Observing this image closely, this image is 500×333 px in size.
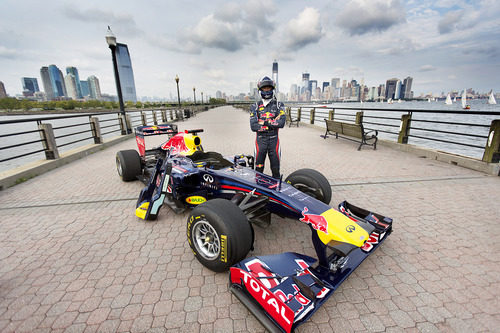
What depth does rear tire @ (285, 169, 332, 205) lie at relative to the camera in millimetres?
3143

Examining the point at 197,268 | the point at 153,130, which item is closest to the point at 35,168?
the point at 153,130

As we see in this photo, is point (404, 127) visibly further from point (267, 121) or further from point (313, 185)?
point (313, 185)

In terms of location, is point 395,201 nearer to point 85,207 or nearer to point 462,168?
point 462,168

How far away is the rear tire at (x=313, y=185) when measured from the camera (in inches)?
124

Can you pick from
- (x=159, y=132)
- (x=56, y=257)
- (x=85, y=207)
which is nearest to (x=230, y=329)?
(x=56, y=257)

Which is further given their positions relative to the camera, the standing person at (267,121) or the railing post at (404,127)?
the railing post at (404,127)

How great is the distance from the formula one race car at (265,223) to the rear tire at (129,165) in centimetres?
173

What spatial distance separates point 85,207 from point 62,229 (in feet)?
2.40

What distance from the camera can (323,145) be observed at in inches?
349

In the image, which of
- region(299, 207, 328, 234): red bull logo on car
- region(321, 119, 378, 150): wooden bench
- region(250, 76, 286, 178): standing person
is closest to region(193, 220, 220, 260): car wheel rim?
region(299, 207, 328, 234): red bull logo on car

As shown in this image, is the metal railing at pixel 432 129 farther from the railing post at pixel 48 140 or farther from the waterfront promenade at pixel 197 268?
the railing post at pixel 48 140

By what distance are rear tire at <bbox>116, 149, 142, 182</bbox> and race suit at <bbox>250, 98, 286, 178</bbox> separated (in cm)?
276

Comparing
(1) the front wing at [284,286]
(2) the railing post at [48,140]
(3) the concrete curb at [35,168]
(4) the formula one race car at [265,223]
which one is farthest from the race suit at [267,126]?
(2) the railing post at [48,140]

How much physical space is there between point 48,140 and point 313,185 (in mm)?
7399
